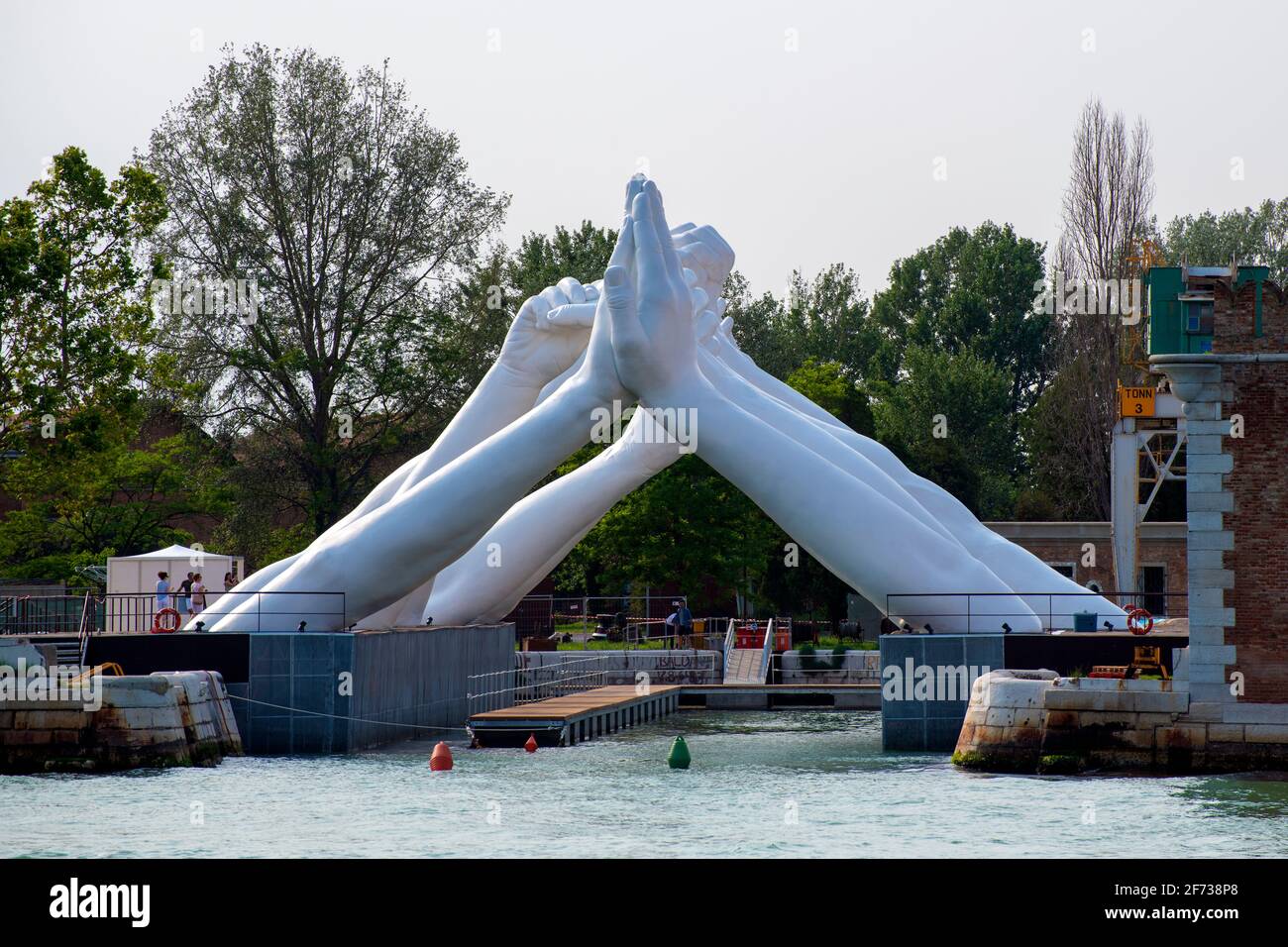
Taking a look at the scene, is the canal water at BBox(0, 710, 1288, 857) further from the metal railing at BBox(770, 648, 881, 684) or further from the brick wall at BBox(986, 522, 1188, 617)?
the brick wall at BBox(986, 522, 1188, 617)

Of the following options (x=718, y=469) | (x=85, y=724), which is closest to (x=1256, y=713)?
(x=718, y=469)

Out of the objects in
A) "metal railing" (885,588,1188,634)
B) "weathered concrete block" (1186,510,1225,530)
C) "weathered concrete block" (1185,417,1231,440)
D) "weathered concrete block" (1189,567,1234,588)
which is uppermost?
"weathered concrete block" (1185,417,1231,440)

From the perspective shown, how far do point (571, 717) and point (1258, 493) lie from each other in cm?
1244

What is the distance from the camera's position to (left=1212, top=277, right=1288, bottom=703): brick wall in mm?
A: 22844

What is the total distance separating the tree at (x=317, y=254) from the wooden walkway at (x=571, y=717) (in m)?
15.5

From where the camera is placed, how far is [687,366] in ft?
103

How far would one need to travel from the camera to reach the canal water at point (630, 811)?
62.8 feet

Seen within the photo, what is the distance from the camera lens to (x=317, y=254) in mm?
49781

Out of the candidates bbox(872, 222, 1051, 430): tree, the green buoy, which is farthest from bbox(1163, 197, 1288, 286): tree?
the green buoy

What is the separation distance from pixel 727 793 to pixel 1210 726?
238 inches

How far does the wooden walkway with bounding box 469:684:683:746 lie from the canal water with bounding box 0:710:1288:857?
2297 mm

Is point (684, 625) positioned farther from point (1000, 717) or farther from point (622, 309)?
point (1000, 717)
